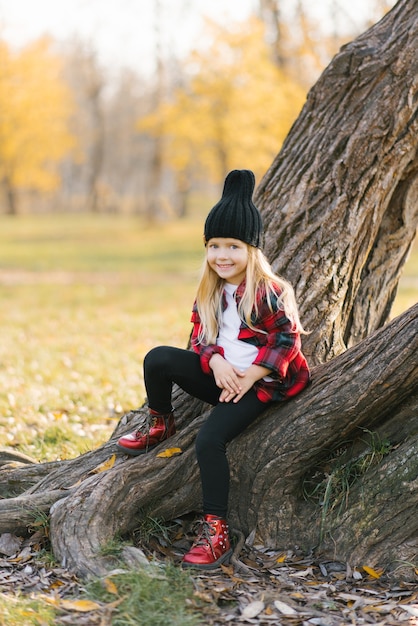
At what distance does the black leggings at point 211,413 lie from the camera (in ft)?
11.4

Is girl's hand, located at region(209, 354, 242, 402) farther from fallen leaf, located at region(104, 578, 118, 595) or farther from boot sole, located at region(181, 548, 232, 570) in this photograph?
fallen leaf, located at region(104, 578, 118, 595)

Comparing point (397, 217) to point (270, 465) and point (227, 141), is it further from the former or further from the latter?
point (227, 141)

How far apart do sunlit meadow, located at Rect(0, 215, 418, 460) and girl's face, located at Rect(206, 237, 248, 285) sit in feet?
2.13

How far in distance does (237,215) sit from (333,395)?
0.96 meters

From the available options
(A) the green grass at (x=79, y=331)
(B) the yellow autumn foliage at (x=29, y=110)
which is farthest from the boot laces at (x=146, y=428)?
(B) the yellow autumn foliage at (x=29, y=110)

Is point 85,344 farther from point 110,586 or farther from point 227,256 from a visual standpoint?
point 110,586

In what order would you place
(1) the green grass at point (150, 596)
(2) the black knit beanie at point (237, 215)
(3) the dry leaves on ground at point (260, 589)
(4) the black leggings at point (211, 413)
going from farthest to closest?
(2) the black knit beanie at point (237, 215) < (4) the black leggings at point (211, 413) < (3) the dry leaves on ground at point (260, 589) < (1) the green grass at point (150, 596)

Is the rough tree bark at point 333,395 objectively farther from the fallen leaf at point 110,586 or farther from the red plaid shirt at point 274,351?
the fallen leaf at point 110,586

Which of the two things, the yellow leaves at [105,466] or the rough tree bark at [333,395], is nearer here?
the rough tree bark at [333,395]

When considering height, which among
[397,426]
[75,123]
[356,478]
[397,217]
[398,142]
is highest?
[75,123]

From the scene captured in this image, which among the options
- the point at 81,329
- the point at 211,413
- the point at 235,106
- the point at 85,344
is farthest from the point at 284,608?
the point at 235,106

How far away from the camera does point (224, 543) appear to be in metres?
3.49

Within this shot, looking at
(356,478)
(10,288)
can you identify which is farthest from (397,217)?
(10,288)

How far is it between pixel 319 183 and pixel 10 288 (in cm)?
1262
